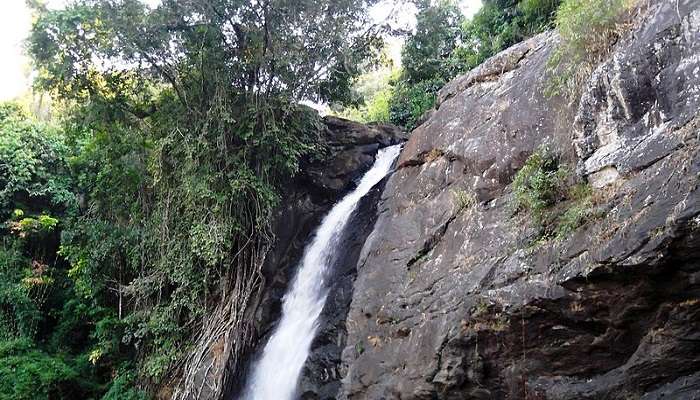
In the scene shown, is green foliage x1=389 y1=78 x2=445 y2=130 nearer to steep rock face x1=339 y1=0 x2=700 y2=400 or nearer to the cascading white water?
the cascading white water

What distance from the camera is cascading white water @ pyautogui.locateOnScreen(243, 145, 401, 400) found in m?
8.27

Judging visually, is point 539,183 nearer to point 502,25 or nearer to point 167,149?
point 502,25

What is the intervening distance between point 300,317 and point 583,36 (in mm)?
5891

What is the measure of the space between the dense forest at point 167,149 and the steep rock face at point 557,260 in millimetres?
3626

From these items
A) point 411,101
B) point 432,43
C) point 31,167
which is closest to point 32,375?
point 31,167

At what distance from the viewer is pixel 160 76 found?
10750mm

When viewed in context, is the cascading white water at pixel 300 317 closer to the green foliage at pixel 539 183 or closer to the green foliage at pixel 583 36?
the green foliage at pixel 539 183

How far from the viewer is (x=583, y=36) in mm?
5773

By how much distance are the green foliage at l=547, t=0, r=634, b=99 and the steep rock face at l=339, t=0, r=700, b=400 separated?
0.26 m

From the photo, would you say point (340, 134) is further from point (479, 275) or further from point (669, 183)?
point (669, 183)

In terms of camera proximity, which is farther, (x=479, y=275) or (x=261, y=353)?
(x=261, y=353)

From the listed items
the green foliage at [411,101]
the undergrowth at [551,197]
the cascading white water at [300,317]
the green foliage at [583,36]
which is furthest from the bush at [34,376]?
the green foliage at [583,36]

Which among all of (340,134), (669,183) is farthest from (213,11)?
(669,183)

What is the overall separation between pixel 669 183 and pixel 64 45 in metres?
10.3
